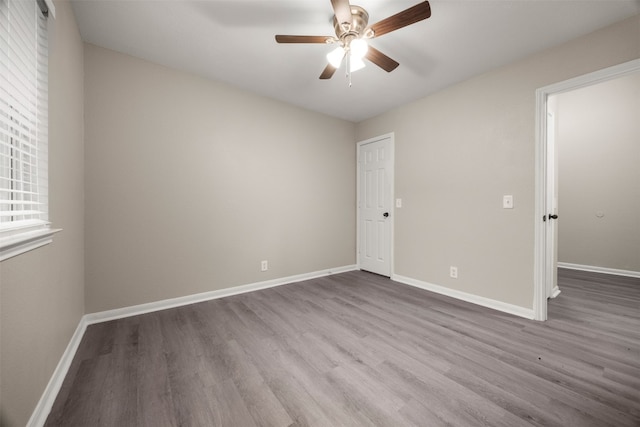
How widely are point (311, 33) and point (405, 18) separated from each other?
867 millimetres

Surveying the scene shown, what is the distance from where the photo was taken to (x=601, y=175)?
3.95m

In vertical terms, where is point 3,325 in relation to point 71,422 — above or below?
above

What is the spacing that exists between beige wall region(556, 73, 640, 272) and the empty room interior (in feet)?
0.10

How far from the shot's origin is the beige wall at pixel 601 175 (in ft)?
12.1

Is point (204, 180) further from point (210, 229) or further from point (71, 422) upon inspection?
point (71, 422)

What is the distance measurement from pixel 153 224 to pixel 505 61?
154 inches

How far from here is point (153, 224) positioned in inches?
101

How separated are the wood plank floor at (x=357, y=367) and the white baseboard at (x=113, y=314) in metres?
0.06

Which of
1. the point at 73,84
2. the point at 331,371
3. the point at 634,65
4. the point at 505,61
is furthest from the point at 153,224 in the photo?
the point at 634,65

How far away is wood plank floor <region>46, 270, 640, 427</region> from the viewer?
4.24 ft

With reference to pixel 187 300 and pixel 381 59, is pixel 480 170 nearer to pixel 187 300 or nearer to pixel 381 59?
pixel 381 59

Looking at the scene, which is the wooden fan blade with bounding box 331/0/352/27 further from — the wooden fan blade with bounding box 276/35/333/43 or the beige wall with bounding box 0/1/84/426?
the beige wall with bounding box 0/1/84/426

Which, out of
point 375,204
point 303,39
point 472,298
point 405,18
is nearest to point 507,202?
point 472,298

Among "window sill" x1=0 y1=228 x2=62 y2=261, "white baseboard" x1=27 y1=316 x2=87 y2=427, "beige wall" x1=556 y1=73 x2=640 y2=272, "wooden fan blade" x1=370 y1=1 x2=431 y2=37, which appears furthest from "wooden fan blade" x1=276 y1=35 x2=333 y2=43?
"beige wall" x1=556 y1=73 x2=640 y2=272
